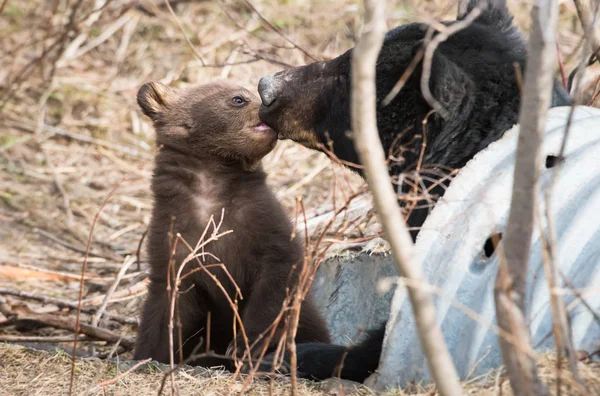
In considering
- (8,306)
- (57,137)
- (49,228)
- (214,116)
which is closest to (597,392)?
(214,116)

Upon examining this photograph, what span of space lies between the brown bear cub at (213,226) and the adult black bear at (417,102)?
0.28 meters

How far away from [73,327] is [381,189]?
3.63 metres

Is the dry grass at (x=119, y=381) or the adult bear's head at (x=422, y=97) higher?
the adult bear's head at (x=422, y=97)

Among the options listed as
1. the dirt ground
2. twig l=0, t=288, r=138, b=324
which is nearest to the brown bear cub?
the dirt ground

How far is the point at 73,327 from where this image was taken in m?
5.36

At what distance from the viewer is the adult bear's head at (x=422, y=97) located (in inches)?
162

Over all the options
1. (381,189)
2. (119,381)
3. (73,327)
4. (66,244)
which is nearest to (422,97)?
(119,381)

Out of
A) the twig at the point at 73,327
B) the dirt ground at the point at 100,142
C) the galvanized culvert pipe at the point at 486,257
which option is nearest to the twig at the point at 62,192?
the dirt ground at the point at 100,142

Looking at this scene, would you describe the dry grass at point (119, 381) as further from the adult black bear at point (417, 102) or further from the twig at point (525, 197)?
the twig at point (525, 197)

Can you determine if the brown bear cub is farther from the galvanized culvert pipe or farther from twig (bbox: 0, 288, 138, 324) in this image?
twig (bbox: 0, 288, 138, 324)

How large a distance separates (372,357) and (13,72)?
712cm

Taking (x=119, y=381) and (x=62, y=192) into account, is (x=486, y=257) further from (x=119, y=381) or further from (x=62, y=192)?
(x=62, y=192)

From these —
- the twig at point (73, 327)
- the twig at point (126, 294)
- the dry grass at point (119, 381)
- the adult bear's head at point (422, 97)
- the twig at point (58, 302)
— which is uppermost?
the adult bear's head at point (422, 97)

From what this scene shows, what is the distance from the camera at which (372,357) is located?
394 centimetres
